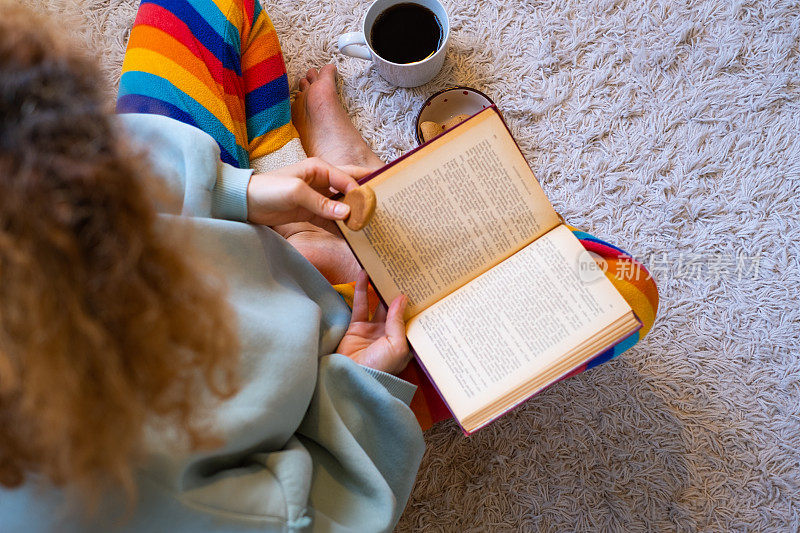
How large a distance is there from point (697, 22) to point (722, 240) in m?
0.36

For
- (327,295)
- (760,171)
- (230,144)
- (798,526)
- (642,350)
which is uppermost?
(230,144)

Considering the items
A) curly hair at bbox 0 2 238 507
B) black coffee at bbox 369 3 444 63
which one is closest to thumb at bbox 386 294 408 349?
curly hair at bbox 0 2 238 507

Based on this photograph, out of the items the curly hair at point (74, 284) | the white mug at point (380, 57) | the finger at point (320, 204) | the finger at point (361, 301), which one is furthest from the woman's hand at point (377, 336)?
the white mug at point (380, 57)

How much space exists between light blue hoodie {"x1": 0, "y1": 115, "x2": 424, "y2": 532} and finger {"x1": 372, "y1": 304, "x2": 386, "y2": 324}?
4 centimetres

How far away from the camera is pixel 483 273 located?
0.60 m

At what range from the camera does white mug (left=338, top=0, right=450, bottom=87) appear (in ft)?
2.65

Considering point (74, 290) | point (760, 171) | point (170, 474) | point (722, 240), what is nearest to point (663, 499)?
point (722, 240)

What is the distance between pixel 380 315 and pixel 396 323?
80 mm

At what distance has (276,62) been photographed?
2.63 ft

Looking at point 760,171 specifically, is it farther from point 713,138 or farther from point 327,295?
point 327,295

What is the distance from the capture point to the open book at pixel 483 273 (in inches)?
21.6

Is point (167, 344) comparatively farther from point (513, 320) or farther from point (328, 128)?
point (328, 128)

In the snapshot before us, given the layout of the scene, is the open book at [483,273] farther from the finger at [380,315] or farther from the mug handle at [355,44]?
the mug handle at [355,44]

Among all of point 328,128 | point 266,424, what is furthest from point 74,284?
point 328,128
